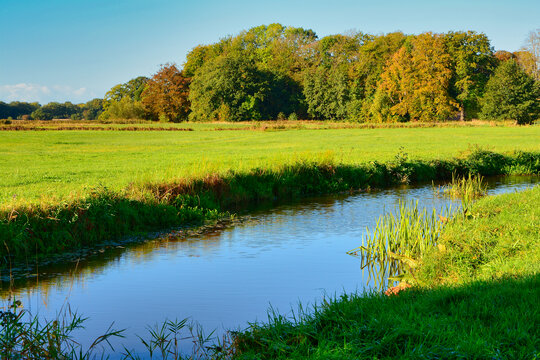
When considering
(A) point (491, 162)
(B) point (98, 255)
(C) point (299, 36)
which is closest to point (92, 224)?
(B) point (98, 255)

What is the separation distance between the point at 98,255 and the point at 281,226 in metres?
5.17

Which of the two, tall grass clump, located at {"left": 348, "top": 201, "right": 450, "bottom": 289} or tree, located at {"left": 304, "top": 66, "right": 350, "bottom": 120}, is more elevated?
tree, located at {"left": 304, "top": 66, "right": 350, "bottom": 120}

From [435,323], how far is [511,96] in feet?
253

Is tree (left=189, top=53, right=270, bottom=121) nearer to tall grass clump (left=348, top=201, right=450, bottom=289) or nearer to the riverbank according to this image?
the riverbank

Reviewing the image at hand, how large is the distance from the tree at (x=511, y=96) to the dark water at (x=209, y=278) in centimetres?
6776

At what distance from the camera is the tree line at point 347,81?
76688mm

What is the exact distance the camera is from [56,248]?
1141 centimetres

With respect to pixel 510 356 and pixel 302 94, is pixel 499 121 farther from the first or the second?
pixel 510 356

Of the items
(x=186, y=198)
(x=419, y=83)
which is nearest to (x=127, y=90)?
(x=419, y=83)

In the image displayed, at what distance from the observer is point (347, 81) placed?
285 feet

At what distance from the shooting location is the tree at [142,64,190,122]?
9294 centimetres

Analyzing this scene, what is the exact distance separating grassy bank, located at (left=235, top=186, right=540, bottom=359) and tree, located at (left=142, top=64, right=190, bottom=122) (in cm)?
8728

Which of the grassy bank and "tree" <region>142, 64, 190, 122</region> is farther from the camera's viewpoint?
"tree" <region>142, 64, 190, 122</region>

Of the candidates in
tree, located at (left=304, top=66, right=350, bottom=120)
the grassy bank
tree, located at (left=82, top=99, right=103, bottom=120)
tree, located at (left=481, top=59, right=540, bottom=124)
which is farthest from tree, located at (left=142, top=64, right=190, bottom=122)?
the grassy bank
